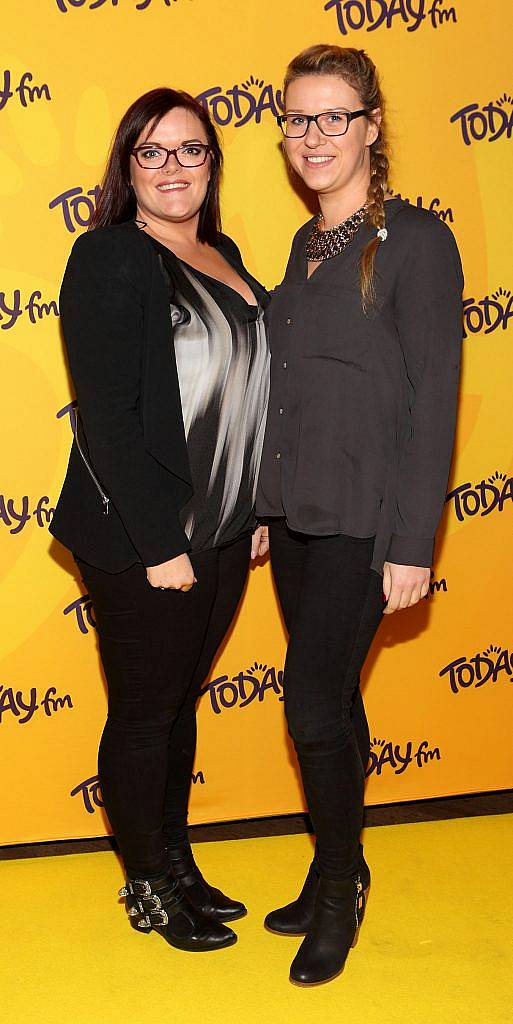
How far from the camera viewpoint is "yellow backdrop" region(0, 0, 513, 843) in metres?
2.36

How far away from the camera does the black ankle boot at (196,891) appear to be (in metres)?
Answer: 2.28

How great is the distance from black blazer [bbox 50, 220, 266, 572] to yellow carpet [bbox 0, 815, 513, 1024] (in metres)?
0.83

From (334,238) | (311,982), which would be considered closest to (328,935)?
(311,982)

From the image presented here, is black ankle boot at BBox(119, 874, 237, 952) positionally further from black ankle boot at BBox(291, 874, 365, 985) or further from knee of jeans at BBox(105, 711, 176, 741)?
knee of jeans at BBox(105, 711, 176, 741)

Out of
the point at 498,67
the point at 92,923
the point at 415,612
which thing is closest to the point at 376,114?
the point at 498,67

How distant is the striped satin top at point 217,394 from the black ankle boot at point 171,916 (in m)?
0.72

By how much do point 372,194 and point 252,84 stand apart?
0.65 m

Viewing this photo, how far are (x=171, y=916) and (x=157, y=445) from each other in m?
0.98

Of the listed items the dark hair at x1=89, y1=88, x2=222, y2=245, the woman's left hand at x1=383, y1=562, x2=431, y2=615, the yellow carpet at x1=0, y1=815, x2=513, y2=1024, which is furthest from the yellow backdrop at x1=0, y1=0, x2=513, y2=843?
the woman's left hand at x1=383, y1=562, x2=431, y2=615

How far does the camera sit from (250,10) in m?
2.40

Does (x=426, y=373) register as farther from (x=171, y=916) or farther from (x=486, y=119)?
(x=171, y=916)

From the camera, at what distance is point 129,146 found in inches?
77.7

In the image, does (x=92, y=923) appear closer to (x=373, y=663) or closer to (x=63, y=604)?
(x=63, y=604)

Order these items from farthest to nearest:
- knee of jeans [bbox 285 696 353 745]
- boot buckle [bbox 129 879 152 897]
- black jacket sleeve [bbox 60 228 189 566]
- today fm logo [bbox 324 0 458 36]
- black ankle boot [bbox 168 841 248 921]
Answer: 1. today fm logo [bbox 324 0 458 36]
2. black ankle boot [bbox 168 841 248 921]
3. boot buckle [bbox 129 879 152 897]
4. knee of jeans [bbox 285 696 353 745]
5. black jacket sleeve [bbox 60 228 189 566]
